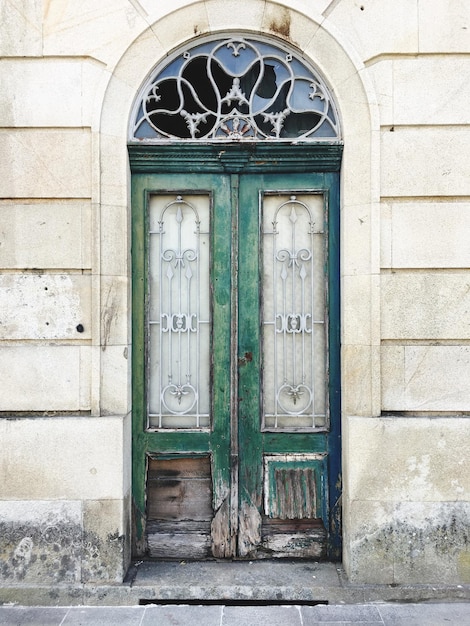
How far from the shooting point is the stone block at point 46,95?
15.8 ft

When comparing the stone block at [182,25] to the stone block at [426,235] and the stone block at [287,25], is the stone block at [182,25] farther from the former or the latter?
the stone block at [426,235]

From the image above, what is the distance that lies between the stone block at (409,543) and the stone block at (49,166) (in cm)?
355

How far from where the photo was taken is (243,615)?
170 inches

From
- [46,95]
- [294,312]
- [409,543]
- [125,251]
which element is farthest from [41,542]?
[46,95]

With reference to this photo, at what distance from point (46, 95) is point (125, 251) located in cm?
144

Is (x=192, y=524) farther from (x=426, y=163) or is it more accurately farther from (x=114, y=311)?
(x=426, y=163)

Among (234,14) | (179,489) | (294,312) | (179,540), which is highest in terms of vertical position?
(234,14)

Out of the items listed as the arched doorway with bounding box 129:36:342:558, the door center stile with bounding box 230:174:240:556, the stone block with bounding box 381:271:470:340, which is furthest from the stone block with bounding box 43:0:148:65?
the stone block with bounding box 381:271:470:340

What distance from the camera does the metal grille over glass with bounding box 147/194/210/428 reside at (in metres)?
5.09

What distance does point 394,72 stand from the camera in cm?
478

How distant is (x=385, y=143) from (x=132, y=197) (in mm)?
2178

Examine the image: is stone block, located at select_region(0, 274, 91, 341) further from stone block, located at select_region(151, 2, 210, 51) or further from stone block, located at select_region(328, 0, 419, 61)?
stone block, located at select_region(328, 0, 419, 61)

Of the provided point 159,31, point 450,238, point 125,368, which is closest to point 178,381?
point 125,368

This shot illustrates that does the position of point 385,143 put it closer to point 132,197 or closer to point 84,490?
point 132,197
